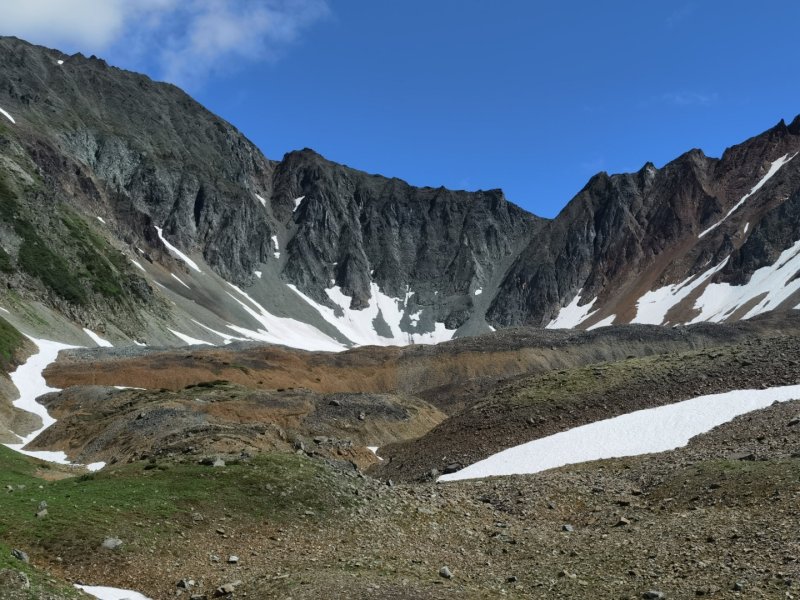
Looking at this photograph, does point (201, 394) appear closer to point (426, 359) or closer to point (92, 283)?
point (426, 359)

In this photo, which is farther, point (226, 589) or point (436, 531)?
point (436, 531)

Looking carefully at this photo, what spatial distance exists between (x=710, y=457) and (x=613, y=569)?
12817mm

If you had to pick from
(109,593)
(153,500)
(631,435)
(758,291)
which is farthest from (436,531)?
(758,291)

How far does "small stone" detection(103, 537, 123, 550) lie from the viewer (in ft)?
63.7

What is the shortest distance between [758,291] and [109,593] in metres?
183

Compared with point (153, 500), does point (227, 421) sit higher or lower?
higher

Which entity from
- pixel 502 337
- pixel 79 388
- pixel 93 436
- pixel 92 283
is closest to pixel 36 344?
pixel 79 388

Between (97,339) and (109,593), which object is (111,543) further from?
(97,339)

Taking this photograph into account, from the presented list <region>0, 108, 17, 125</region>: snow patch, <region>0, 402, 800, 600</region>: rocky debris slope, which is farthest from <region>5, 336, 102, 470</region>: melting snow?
<region>0, 108, 17, 125</region>: snow patch

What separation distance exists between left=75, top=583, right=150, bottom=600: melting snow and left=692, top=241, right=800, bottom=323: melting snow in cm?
16374

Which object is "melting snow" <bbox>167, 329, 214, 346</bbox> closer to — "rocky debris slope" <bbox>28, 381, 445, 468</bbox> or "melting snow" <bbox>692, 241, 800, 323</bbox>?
"rocky debris slope" <bbox>28, 381, 445, 468</bbox>

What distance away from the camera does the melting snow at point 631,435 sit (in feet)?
119

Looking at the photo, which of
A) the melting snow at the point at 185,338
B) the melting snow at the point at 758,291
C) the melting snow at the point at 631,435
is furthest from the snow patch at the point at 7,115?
the melting snow at the point at 631,435

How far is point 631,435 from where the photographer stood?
38.1 m
